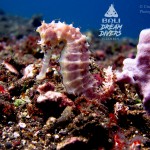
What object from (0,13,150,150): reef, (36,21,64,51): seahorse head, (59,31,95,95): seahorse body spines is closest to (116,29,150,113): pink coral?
(0,13,150,150): reef

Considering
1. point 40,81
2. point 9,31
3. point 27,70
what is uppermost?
point 9,31

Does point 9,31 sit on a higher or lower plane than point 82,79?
higher

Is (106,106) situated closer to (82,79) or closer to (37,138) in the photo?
(82,79)

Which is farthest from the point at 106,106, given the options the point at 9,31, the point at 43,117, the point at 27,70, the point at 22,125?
the point at 9,31

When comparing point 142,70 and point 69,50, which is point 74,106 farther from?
point 142,70

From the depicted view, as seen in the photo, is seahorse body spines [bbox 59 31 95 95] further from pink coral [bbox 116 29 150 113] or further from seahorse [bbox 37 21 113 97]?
pink coral [bbox 116 29 150 113]

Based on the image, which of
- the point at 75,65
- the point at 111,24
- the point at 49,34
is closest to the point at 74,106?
the point at 75,65
